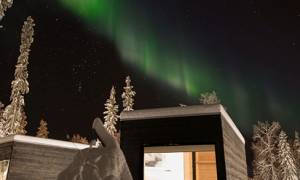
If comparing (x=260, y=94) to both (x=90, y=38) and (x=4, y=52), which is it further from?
(x=4, y=52)

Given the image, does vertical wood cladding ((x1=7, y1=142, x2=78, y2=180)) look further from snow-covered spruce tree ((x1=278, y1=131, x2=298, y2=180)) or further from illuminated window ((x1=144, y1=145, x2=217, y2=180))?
snow-covered spruce tree ((x1=278, y1=131, x2=298, y2=180))

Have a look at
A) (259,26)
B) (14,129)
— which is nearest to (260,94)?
(259,26)

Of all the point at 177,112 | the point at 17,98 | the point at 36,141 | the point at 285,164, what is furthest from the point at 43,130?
the point at 177,112

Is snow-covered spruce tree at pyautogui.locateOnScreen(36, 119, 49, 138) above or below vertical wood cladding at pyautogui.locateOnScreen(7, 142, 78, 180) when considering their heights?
above

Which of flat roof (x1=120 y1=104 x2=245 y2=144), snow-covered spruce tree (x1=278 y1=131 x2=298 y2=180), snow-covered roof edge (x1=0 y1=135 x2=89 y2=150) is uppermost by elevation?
snow-covered spruce tree (x1=278 y1=131 x2=298 y2=180)

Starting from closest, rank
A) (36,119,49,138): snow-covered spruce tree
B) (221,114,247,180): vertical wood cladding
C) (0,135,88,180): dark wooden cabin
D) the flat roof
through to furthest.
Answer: (221,114,247,180): vertical wood cladding → the flat roof → (0,135,88,180): dark wooden cabin → (36,119,49,138): snow-covered spruce tree

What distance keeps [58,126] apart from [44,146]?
52998mm

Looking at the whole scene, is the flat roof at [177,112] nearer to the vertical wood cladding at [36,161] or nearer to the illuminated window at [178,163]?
the illuminated window at [178,163]

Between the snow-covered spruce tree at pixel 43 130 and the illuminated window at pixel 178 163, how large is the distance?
52.8m

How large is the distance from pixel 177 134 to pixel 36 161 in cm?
657

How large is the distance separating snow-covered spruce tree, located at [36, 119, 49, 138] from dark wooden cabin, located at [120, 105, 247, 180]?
53657mm

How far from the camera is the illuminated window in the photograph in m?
8.03

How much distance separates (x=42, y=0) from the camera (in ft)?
241

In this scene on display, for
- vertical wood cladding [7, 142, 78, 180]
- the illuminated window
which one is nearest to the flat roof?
the illuminated window
